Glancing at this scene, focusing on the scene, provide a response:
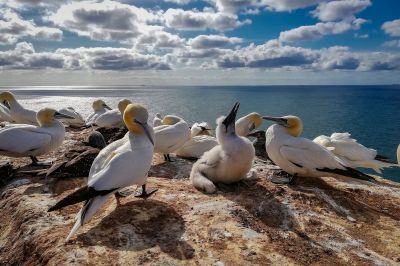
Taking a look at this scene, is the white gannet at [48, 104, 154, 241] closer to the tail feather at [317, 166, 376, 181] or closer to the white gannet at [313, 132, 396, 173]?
the tail feather at [317, 166, 376, 181]

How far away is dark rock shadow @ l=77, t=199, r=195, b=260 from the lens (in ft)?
11.9

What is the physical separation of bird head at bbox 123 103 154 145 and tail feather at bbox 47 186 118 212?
4.23 ft

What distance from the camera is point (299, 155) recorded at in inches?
227

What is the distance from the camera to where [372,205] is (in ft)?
17.5

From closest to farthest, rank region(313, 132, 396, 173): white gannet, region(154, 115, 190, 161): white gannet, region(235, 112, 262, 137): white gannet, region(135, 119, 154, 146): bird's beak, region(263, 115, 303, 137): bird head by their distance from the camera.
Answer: region(135, 119, 154, 146): bird's beak < region(263, 115, 303, 137): bird head < region(154, 115, 190, 161): white gannet < region(313, 132, 396, 173): white gannet < region(235, 112, 262, 137): white gannet

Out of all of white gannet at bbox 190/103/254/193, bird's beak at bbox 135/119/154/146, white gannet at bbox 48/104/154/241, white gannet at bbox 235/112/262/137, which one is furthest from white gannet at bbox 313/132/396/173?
white gannet at bbox 48/104/154/241

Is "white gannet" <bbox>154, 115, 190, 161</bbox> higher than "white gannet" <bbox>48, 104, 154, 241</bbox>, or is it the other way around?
"white gannet" <bbox>48, 104, 154, 241</bbox>

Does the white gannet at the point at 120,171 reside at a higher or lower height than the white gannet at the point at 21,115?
higher

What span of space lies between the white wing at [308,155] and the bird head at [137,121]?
2390mm

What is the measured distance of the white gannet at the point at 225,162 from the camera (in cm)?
542

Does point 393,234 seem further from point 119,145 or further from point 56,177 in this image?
point 56,177

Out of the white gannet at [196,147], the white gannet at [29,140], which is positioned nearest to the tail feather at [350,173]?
the white gannet at [196,147]

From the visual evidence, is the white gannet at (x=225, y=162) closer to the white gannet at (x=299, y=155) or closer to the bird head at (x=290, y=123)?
the white gannet at (x=299, y=155)

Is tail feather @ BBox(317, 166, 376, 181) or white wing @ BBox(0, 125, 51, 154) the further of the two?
white wing @ BBox(0, 125, 51, 154)
